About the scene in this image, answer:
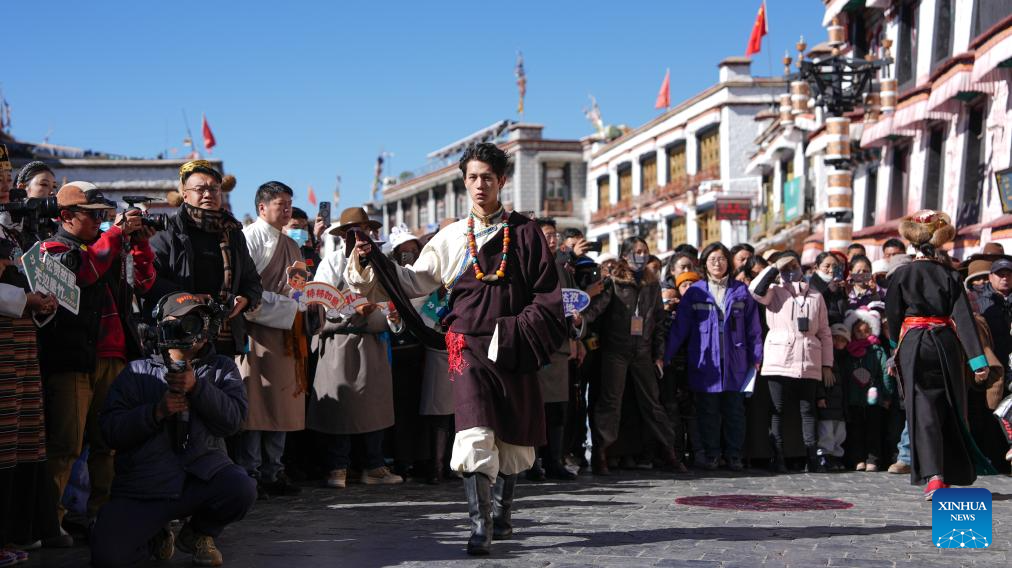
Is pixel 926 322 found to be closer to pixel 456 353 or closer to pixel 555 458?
pixel 555 458

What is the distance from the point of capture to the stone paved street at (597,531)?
600 centimetres

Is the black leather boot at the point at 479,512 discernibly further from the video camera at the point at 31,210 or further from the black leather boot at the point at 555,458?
the black leather boot at the point at 555,458

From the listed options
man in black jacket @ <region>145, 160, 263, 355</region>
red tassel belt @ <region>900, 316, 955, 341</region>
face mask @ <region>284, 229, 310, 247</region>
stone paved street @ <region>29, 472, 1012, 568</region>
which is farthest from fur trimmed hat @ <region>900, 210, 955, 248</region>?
face mask @ <region>284, 229, 310, 247</region>

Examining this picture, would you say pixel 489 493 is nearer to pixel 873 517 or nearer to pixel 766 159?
pixel 873 517

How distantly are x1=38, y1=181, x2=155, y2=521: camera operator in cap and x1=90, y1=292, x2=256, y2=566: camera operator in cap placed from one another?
0.76 m

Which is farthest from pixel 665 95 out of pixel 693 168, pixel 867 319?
pixel 867 319

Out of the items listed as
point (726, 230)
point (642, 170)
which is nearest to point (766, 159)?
point (726, 230)

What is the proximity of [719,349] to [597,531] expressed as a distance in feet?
14.6

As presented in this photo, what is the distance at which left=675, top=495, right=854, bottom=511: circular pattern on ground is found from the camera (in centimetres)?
812

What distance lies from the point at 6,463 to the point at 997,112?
17.8 meters

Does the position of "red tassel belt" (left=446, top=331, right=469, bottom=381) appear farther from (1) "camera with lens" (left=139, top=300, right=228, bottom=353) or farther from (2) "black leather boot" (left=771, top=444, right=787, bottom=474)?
(2) "black leather boot" (left=771, top=444, right=787, bottom=474)

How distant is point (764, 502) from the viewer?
8.47 m

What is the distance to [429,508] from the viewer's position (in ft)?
26.2

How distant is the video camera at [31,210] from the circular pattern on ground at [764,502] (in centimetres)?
443
